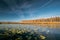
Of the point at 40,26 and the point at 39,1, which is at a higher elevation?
the point at 39,1

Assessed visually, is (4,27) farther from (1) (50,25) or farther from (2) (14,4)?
(1) (50,25)

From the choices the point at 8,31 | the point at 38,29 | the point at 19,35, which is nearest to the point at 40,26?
the point at 38,29

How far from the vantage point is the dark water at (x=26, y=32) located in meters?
2.25

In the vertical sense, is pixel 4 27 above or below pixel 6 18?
below

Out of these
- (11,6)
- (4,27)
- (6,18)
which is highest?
(11,6)

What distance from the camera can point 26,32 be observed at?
91.0 inches

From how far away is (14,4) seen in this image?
7.50 feet

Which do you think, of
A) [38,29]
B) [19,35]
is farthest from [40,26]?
[19,35]

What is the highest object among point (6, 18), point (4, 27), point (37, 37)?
point (6, 18)

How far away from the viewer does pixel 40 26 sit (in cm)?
227

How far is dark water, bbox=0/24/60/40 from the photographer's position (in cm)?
225

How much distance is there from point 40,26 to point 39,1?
15.8 inches

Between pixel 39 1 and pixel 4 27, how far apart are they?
70cm

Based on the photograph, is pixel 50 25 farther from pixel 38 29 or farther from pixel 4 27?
pixel 4 27
